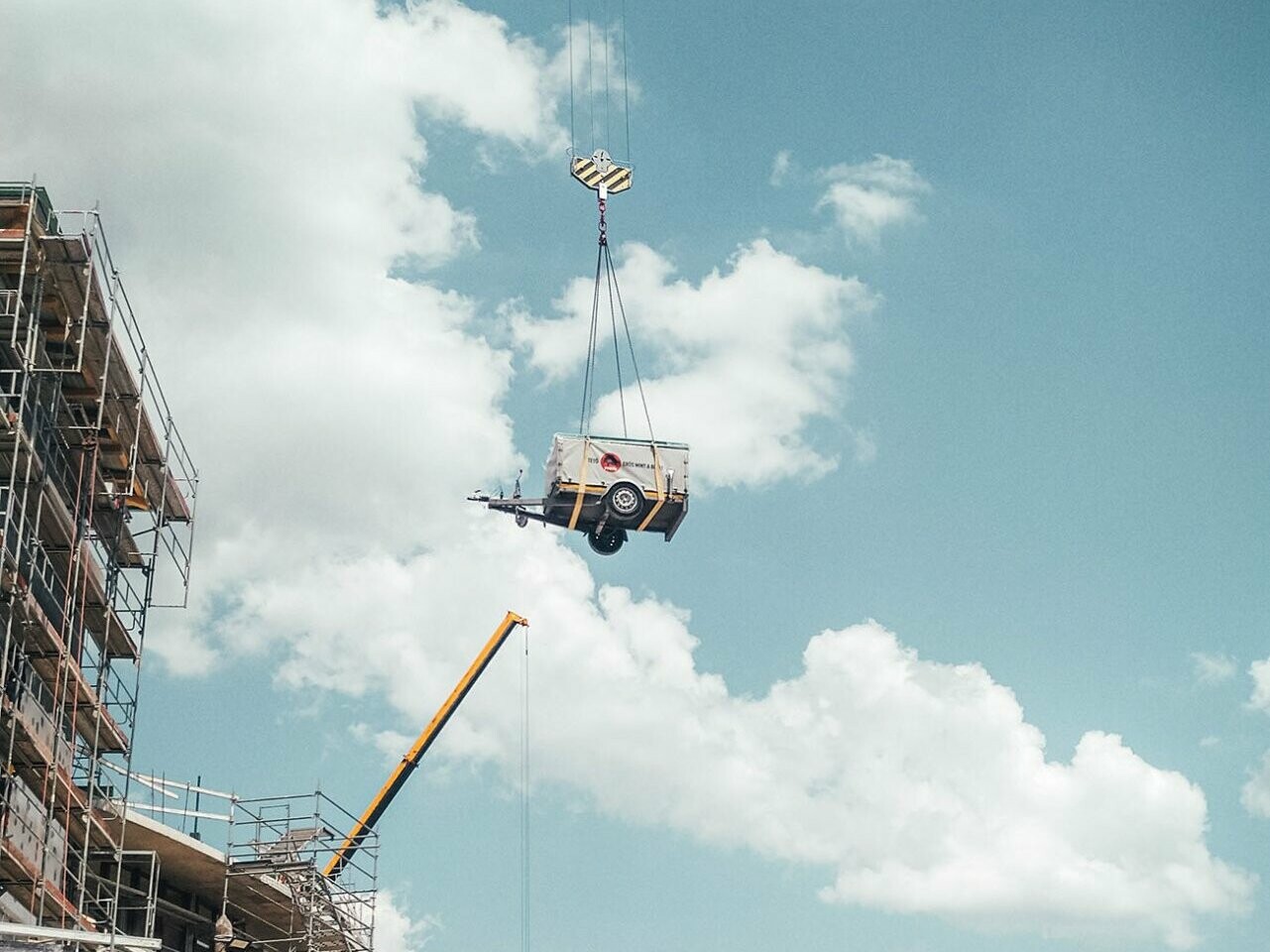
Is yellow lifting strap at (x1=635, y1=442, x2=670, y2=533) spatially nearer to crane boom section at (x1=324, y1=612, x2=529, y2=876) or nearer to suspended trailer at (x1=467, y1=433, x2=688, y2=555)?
suspended trailer at (x1=467, y1=433, x2=688, y2=555)

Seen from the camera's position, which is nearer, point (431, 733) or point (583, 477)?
point (583, 477)

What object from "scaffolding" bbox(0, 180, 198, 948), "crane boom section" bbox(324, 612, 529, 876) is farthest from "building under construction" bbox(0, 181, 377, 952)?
"crane boom section" bbox(324, 612, 529, 876)

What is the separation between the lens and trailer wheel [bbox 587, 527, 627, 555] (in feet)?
142

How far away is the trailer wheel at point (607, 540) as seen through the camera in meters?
43.3

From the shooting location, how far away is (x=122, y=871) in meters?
34.5

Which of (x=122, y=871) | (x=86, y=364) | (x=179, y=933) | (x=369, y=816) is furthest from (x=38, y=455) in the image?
(x=369, y=816)

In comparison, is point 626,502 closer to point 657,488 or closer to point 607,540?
point 657,488

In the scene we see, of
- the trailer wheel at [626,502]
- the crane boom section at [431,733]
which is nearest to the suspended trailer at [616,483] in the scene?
the trailer wheel at [626,502]

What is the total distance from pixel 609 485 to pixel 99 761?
1389cm

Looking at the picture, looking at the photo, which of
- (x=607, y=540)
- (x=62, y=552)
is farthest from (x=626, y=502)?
(x=62, y=552)

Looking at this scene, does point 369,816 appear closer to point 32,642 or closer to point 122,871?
point 122,871

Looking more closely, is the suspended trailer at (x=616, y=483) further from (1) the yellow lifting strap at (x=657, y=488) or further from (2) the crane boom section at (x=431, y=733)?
(2) the crane boom section at (x=431, y=733)

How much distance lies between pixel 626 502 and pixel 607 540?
2.05 metres

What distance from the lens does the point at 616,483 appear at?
41.9 metres
